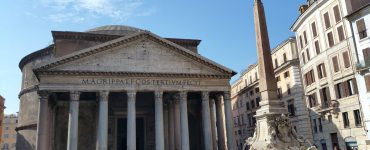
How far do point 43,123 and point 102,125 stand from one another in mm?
3635

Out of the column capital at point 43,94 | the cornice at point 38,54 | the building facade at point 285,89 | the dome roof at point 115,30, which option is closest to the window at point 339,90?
the building facade at point 285,89

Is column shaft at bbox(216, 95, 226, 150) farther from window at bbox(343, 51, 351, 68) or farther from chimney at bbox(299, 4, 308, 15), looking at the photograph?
chimney at bbox(299, 4, 308, 15)

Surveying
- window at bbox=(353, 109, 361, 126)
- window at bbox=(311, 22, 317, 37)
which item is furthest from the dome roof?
window at bbox=(353, 109, 361, 126)

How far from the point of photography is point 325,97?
2364 centimetres

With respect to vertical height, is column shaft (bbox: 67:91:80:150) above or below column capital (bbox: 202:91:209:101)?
below

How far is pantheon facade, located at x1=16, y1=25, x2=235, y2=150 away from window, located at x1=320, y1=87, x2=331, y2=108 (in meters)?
6.85

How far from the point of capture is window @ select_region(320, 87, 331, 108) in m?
23.1

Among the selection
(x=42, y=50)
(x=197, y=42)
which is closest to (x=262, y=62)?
(x=197, y=42)

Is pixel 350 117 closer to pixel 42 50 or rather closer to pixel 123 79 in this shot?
pixel 123 79

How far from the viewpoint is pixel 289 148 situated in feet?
26.6

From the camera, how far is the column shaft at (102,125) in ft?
66.6

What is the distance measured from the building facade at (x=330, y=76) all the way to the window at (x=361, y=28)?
63 cm

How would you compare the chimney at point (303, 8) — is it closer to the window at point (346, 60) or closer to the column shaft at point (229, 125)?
the window at point (346, 60)

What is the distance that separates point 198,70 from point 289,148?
53.2ft
